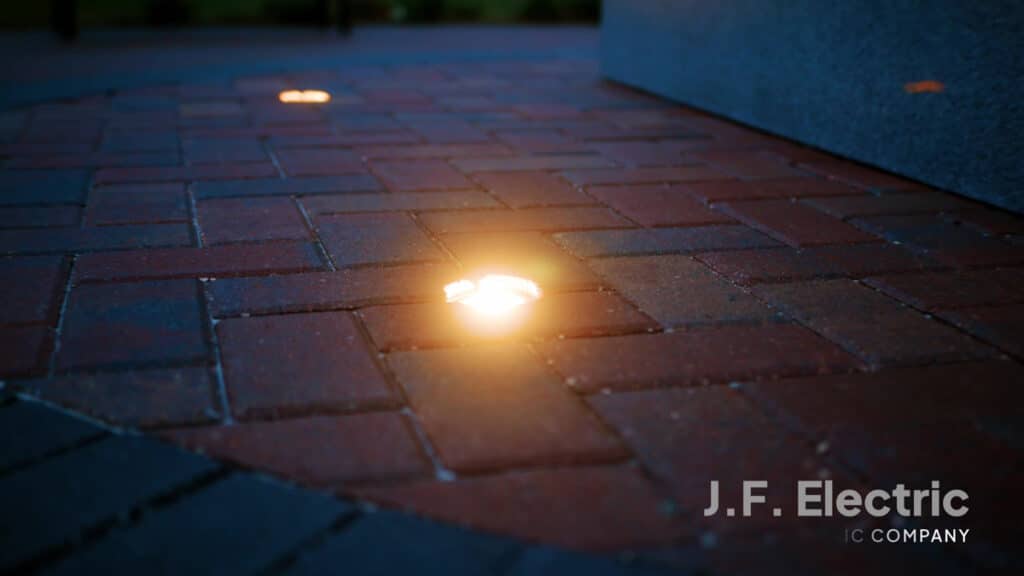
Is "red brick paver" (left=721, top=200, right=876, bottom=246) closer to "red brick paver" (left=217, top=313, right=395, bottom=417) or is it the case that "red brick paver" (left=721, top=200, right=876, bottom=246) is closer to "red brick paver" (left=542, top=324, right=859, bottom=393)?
"red brick paver" (left=542, top=324, right=859, bottom=393)

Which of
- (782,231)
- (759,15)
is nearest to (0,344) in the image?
(782,231)

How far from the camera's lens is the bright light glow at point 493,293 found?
2248 mm

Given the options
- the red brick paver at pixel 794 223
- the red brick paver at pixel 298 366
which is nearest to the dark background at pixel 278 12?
the red brick paver at pixel 794 223

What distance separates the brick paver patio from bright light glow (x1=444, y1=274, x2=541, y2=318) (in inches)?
2.2

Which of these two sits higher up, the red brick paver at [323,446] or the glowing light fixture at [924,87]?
the glowing light fixture at [924,87]

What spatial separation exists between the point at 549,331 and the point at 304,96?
4014 mm

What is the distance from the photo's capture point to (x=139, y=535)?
52.1 inches

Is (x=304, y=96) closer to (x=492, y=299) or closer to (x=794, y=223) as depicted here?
(x=794, y=223)

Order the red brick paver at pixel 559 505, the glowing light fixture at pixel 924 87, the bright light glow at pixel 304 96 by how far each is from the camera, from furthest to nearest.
→ 1. the bright light glow at pixel 304 96
2. the glowing light fixture at pixel 924 87
3. the red brick paver at pixel 559 505

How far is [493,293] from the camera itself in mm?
2373

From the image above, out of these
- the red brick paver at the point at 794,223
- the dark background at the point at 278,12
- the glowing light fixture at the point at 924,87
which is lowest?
the red brick paver at the point at 794,223

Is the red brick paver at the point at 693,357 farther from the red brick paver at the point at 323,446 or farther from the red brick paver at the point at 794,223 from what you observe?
the red brick paver at the point at 794,223

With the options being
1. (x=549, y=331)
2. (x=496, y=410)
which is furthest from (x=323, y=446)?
(x=549, y=331)

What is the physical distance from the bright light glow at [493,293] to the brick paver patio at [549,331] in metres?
0.05
